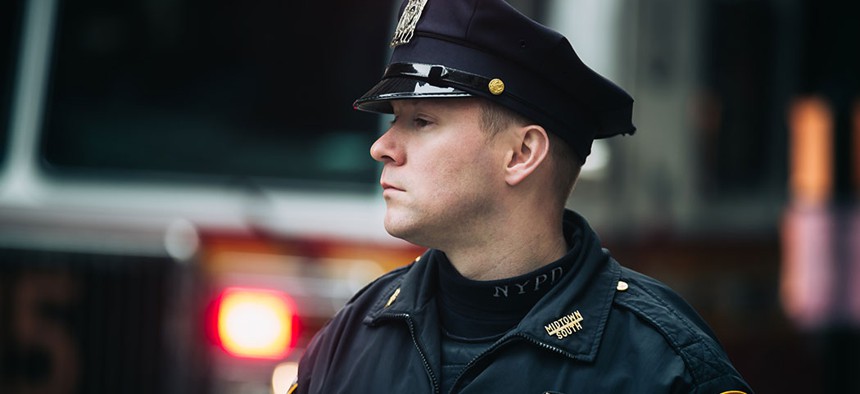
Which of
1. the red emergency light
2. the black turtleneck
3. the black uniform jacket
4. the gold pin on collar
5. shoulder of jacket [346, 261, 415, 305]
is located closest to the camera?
the black uniform jacket

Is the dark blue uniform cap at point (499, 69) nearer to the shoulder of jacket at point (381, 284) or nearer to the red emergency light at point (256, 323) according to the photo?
the shoulder of jacket at point (381, 284)

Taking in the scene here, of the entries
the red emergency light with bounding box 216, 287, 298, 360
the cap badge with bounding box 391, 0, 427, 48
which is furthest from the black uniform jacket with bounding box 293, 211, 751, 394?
the red emergency light with bounding box 216, 287, 298, 360

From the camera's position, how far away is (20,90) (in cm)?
448

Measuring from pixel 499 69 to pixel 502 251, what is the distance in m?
0.31

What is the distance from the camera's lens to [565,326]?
193 cm

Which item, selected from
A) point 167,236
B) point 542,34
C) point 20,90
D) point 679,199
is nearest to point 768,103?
point 679,199

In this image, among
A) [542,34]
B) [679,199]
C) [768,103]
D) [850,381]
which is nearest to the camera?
[542,34]

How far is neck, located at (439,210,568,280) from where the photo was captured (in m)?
2.06

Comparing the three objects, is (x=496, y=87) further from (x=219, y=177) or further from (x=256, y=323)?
(x=219, y=177)

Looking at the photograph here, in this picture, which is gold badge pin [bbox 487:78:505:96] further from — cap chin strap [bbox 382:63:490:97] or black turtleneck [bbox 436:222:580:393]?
black turtleneck [bbox 436:222:580:393]

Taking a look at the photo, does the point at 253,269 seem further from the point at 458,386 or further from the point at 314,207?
the point at 458,386

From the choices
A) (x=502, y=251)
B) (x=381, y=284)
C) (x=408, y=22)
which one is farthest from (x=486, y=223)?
(x=408, y=22)

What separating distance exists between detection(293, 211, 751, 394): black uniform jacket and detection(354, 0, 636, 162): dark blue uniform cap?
0.23m

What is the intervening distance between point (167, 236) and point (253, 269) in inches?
13.1
